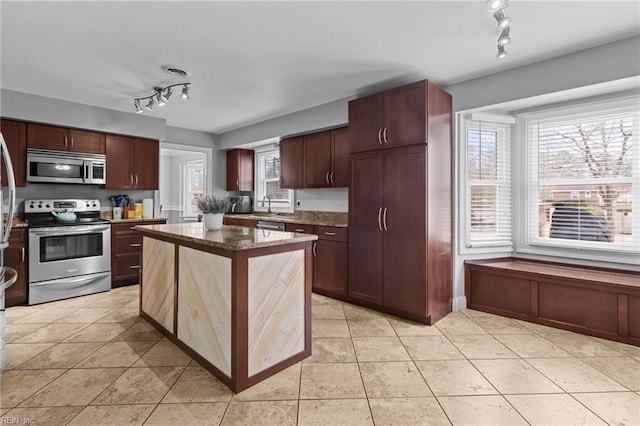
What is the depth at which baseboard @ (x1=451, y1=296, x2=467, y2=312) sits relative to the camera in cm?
363

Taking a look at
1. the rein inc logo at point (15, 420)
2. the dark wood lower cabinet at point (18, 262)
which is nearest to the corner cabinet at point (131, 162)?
the dark wood lower cabinet at point (18, 262)

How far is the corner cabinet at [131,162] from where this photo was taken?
4.73 metres

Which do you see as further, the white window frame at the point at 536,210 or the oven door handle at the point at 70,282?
the oven door handle at the point at 70,282

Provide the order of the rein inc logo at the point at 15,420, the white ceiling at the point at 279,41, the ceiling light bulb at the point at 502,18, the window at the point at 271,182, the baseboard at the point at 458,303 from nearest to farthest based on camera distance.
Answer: the rein inc logo at the point at 15,420, the ceiling light bulb at the point at 502,18, the white ceiling at the point at 279,41, the baseboard at the point at 458,303, the window at the point at 271,182

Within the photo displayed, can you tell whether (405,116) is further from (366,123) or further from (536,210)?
(536,210)

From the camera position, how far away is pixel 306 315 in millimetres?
2531

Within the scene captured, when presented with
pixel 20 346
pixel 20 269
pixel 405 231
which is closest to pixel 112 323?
pixel 20 346

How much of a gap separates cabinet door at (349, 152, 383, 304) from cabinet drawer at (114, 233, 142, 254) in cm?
295

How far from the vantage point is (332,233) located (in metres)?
4.04

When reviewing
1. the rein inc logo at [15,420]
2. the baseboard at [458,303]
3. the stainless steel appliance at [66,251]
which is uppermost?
the stainless steel appliance at [66,251]

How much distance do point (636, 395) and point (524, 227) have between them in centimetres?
198

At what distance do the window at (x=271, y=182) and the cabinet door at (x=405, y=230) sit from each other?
251 cm

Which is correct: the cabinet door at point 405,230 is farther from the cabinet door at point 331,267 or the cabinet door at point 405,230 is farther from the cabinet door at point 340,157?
the cabinet door at point 340,157

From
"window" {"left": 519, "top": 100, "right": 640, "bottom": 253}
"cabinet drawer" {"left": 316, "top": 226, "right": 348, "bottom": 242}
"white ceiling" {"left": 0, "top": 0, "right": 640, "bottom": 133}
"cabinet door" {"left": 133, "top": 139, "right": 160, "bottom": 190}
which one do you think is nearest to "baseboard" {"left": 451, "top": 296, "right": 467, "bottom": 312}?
"window" {"left": 519, "top": 100, "right": 640, "bottom": 253}
